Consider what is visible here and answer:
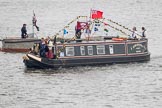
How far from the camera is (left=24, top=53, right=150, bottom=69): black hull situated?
5562 cm

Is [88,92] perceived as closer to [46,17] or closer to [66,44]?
[66,44]

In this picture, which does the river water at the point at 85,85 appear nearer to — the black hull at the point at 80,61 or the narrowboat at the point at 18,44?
the black hull at the point at 80,61

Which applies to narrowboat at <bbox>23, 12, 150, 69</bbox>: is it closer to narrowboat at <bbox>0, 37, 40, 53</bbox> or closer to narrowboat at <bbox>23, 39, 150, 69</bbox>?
narrowboat at <bbox>23, 39, 150, 69</bbox>

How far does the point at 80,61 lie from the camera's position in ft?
186

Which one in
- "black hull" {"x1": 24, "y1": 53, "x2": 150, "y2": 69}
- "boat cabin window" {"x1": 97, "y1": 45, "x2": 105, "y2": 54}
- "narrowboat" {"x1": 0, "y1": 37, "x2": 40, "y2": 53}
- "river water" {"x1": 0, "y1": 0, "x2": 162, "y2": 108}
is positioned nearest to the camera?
"river water" {"x1": 0, "y1": 0, "x2": 162, "y2": 108}

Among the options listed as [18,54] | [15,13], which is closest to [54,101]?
[18,54]

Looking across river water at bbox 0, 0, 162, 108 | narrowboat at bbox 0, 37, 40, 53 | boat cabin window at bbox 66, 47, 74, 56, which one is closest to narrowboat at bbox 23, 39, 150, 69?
boat cabin window at bbox 66, 47, 74, 56

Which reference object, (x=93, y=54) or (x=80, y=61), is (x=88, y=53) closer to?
(x=93, y=54)

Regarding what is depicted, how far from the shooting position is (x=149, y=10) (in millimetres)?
114750

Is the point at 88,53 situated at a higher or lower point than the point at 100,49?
lower

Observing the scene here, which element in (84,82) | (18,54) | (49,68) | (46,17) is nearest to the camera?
→ (84,82)

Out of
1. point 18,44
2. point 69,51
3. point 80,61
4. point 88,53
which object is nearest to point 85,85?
point 80,61

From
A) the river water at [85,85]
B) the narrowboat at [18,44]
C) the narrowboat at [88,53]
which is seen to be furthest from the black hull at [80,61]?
the narrowboat at [18,44]

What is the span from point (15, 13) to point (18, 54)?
48.3 metres
